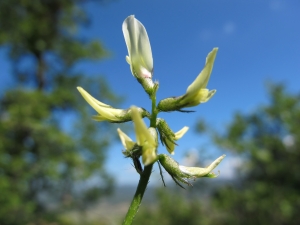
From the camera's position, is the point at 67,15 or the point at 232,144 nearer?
the point at 232,144

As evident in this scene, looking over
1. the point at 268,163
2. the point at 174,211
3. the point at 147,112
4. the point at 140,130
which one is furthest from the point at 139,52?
the point at 174,211

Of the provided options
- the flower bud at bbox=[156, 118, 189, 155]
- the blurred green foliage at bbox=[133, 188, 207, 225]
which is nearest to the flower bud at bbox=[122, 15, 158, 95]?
the flower bud at bbox=[156, 118, 189, 155]

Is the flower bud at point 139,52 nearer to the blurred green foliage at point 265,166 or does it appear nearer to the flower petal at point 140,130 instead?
the flower petal at point 140,130

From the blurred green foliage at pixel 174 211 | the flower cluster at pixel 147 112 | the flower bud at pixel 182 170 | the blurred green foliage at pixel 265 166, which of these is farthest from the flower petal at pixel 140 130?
the blurred green foliage at pixel 174 211

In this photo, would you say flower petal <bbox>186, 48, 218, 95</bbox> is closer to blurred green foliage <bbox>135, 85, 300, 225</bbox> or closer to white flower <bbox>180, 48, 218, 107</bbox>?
white flower <bbox>180, 48, 218, 107</bbox>

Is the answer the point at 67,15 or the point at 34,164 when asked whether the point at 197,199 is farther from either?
the point at 67,15

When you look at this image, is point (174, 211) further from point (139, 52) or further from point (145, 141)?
point (145, 141)

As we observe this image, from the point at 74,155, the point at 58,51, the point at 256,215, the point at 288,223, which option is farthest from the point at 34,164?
the point at 288,223
